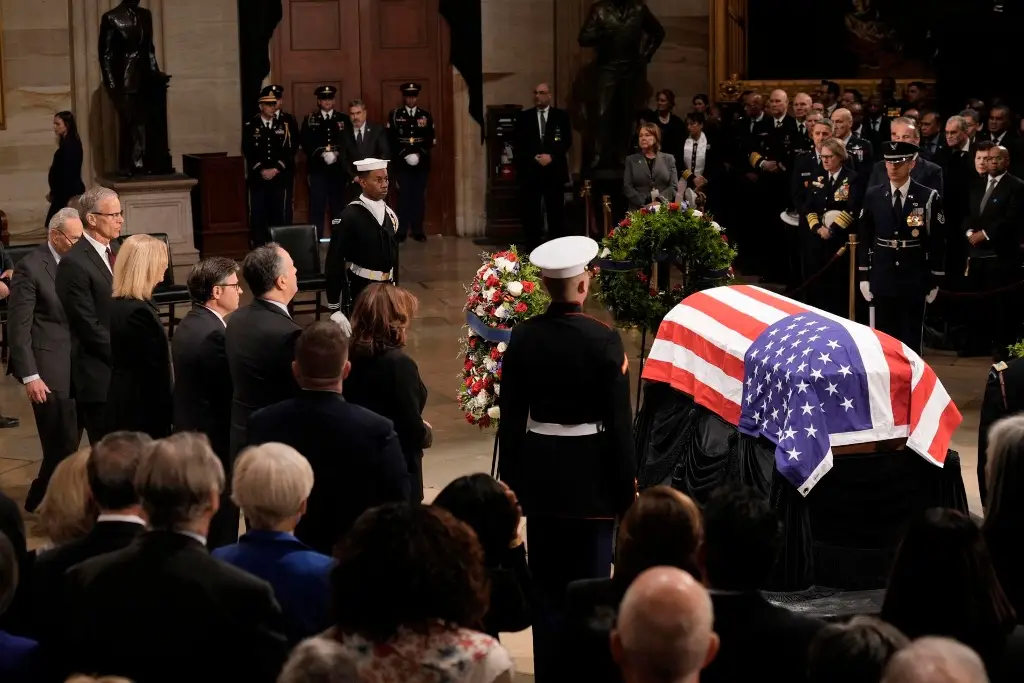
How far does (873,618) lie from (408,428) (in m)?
2.45

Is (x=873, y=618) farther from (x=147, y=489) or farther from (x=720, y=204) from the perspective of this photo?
(x=720, y=204)

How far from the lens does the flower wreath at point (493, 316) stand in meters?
7.04

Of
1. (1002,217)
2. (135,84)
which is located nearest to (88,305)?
(1002,217)

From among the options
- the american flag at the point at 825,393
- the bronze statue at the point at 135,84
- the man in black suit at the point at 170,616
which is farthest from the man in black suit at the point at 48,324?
the bronze statue at the point at 135,84

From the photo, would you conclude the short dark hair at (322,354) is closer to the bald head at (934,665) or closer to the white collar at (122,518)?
the white collar at (122,518)

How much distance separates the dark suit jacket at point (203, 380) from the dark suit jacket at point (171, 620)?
2284 millimetres

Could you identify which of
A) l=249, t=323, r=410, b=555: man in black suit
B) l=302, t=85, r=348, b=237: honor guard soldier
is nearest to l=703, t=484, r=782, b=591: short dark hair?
l=249, t=323, r=410, b=555: man in black suit

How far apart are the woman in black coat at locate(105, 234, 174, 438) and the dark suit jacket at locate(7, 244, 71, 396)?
1.38 metres

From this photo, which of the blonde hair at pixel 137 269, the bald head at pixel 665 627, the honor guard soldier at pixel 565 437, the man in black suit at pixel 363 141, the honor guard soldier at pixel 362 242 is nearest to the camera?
the bald head at pixel 665 627

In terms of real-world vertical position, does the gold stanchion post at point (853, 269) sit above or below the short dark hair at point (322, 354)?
below

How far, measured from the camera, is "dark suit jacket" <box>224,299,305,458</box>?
545cm

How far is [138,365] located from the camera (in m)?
6.12

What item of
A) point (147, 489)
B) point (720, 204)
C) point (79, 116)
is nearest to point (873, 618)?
point (147, 489)

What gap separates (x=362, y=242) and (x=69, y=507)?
16.7 feet
